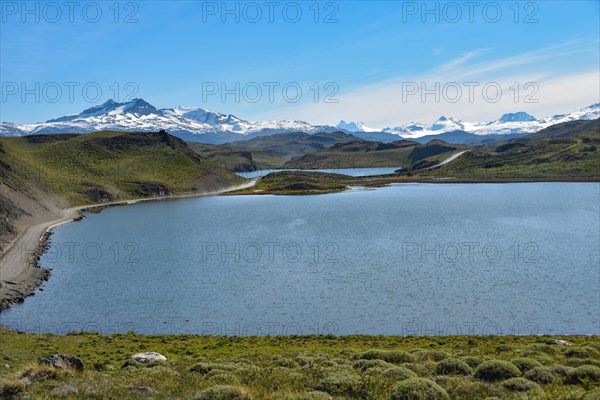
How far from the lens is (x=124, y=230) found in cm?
11619

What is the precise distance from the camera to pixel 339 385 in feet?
66.8

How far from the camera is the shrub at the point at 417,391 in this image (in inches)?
706

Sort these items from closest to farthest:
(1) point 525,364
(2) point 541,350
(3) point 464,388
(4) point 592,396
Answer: (4) point 592,396, (3) point 464,388, (1) point 525,364, (2) point 541,350

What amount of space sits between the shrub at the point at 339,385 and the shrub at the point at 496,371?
266 inches

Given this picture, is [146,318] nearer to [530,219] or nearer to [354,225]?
[354,225]

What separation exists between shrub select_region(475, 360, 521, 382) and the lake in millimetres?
21892

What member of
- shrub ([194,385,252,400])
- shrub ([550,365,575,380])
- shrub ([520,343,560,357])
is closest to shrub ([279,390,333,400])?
shrub ([194,385,252,400])

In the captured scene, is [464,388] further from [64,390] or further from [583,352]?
[64,390]

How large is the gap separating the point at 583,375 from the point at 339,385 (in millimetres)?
12163

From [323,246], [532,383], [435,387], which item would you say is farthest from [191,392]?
[323,246]

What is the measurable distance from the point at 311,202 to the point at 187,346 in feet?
439

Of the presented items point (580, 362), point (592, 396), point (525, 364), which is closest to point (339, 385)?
point (592, 396)

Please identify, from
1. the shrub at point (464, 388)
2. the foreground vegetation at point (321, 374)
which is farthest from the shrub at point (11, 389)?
the shrub at point (464, 388)

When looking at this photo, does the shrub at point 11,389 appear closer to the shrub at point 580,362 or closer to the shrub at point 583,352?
the shrub at point 580,362
